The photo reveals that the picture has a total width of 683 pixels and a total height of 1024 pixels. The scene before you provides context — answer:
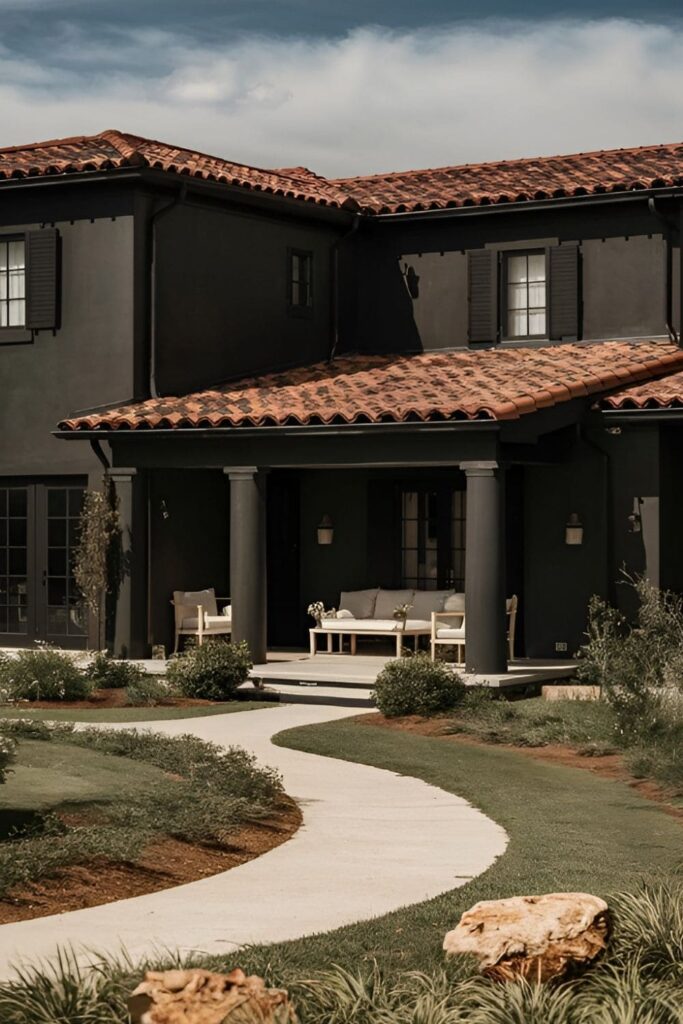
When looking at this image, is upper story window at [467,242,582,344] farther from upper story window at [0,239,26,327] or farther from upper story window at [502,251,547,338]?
upper story window at [0,239,26,327]

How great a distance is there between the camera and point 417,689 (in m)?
17.4

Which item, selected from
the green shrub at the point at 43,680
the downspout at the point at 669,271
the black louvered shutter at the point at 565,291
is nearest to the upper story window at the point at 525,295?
the black louvered shutter at the point at 565,291

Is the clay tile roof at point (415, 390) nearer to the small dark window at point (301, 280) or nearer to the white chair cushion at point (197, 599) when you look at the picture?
the small dark window at point (301, 280)

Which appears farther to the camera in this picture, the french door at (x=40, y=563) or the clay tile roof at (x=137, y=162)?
the french door at (x=40, y=563)

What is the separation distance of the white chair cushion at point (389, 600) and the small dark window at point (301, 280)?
4.78 m

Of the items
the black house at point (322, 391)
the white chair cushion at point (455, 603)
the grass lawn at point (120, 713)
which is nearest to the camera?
the grass lawn at point (120, 713)

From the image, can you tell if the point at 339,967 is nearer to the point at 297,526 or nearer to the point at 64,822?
the point at 64,822

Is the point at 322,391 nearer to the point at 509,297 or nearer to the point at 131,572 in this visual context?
the point at 131,572

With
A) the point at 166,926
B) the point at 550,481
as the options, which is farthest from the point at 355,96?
the point at 166,926

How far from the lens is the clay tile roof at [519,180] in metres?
23.7

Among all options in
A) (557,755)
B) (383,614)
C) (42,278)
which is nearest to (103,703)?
(383,614)

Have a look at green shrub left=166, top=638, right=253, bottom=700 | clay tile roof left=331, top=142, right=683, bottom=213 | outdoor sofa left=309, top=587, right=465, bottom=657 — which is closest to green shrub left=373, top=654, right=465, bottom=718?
green shrub left=166, top=638, right=253, bottom=700

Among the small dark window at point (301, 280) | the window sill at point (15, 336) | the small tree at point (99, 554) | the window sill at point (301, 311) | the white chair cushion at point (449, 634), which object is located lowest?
the white chair cushion at point (449, 634)

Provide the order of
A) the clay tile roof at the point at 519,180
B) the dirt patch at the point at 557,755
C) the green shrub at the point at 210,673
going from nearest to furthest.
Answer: the dirt patch at the point at 557,755, the green shrub at the point at 210,673, the clay tile roof at the point at 519,180
